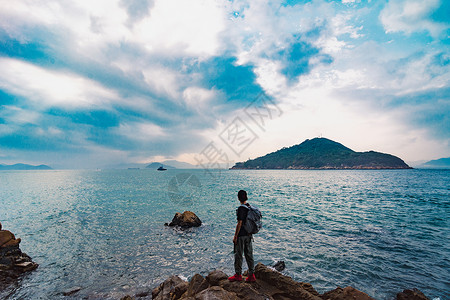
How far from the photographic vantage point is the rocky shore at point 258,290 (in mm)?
6459

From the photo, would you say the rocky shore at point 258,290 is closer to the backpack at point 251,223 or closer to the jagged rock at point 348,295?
the jagged rock at point 348,295

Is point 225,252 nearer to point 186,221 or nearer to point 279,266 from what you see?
point 279,266

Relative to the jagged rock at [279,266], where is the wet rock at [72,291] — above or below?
below

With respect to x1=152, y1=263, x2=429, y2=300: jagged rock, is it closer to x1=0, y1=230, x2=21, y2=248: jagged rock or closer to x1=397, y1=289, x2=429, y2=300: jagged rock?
x1=397, y1=289, x2=429, y2=300: jagged rock

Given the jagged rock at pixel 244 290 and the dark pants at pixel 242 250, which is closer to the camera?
the jagged rock at pixel 244 290

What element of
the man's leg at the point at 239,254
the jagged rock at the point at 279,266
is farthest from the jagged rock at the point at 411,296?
the man's leg at the point at 239,254

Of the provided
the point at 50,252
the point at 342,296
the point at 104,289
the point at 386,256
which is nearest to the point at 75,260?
the point at 50,252

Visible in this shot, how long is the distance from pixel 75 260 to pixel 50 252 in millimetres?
3487

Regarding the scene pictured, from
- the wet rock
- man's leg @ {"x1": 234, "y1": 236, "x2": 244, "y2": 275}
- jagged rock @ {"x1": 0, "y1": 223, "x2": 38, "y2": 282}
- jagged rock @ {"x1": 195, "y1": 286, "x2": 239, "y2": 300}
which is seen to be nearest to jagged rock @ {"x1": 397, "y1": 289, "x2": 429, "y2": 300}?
man's leg @ {"x1": 234, "y1": 236, "x2": 244, "y2": 275}

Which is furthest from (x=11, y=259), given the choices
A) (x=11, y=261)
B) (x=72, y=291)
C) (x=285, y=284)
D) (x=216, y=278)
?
(x=285, y=284)

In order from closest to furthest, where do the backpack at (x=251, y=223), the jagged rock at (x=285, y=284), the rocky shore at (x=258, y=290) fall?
the rocky shore at (x=258, y=290), the backpack at (x=251, y=223), the jagged rock at (x=285, y=284)

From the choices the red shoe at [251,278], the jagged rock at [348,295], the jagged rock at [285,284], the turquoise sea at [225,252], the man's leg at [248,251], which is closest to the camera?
the jagged rock at [285,284]

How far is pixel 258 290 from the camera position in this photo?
23.8 feet

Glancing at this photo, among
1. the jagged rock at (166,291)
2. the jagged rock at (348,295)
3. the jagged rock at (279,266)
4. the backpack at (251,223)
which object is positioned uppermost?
the backpack at (251,223)
